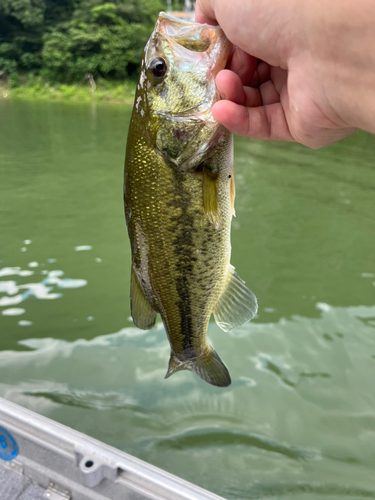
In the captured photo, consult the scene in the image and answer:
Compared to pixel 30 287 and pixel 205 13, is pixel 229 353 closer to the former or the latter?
pixel 30 287

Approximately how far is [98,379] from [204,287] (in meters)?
1.89

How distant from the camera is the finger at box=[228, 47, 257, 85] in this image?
1328mm

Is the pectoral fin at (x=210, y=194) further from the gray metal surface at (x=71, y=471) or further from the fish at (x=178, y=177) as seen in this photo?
the gray metal surface at (x=71, y=471)

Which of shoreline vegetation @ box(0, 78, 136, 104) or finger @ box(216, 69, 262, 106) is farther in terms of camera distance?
shoreline vegetation @ box(0, 78, 136, 104)

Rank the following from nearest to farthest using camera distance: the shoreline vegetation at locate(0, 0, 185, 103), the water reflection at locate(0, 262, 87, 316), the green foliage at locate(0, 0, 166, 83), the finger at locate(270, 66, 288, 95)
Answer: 1. the finger at locate(270, 66, 288, 95)
2. the water reflection at locate(0, 262, 87, 316)
3. the shoreline vegetation at locate(0, 0, 185, 103)
4. the green foliage at locate(0, 0, 166, 83)

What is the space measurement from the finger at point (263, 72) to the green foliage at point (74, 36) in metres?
32.5

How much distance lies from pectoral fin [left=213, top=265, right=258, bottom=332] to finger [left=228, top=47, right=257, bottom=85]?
0.76m

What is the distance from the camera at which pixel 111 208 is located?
20.3 ft

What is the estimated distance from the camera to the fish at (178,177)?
123 centimetres

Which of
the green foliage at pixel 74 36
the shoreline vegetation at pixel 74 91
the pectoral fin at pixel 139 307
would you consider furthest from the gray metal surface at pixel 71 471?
the green foliage at pixel 74 36

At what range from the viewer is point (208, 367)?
5.07 feet

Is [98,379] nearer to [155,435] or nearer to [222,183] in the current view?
[155,435]

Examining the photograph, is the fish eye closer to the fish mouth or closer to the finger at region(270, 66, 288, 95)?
the fish mouth

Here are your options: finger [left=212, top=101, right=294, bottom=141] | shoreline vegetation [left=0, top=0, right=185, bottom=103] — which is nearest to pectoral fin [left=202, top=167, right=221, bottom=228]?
finger [left=212, top=101, right=294, bottom=141]
